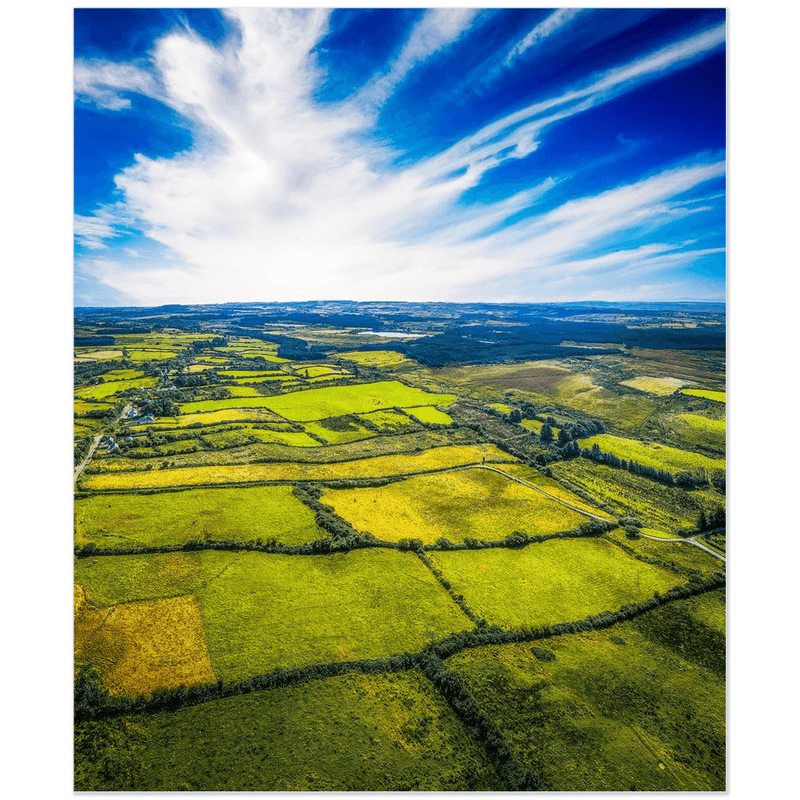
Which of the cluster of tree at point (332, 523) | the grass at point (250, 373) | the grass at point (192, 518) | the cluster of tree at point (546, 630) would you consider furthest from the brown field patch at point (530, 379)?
the grass at point (192, 518)

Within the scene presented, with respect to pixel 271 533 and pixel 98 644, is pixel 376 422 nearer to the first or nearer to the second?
pixel 271 533

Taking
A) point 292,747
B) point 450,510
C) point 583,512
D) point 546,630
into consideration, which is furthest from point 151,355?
point 546,630

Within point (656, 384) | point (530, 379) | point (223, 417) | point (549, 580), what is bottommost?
point (549, 580)

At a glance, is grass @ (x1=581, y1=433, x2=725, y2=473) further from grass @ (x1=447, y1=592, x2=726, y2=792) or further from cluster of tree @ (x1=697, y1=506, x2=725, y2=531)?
grass @ (x1=447, y1=592, x2=726, y2=792)

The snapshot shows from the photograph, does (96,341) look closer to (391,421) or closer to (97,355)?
(97,355)

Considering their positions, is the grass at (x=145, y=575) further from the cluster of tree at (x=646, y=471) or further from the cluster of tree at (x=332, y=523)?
the cluster of tree at (x=646, y=471)
